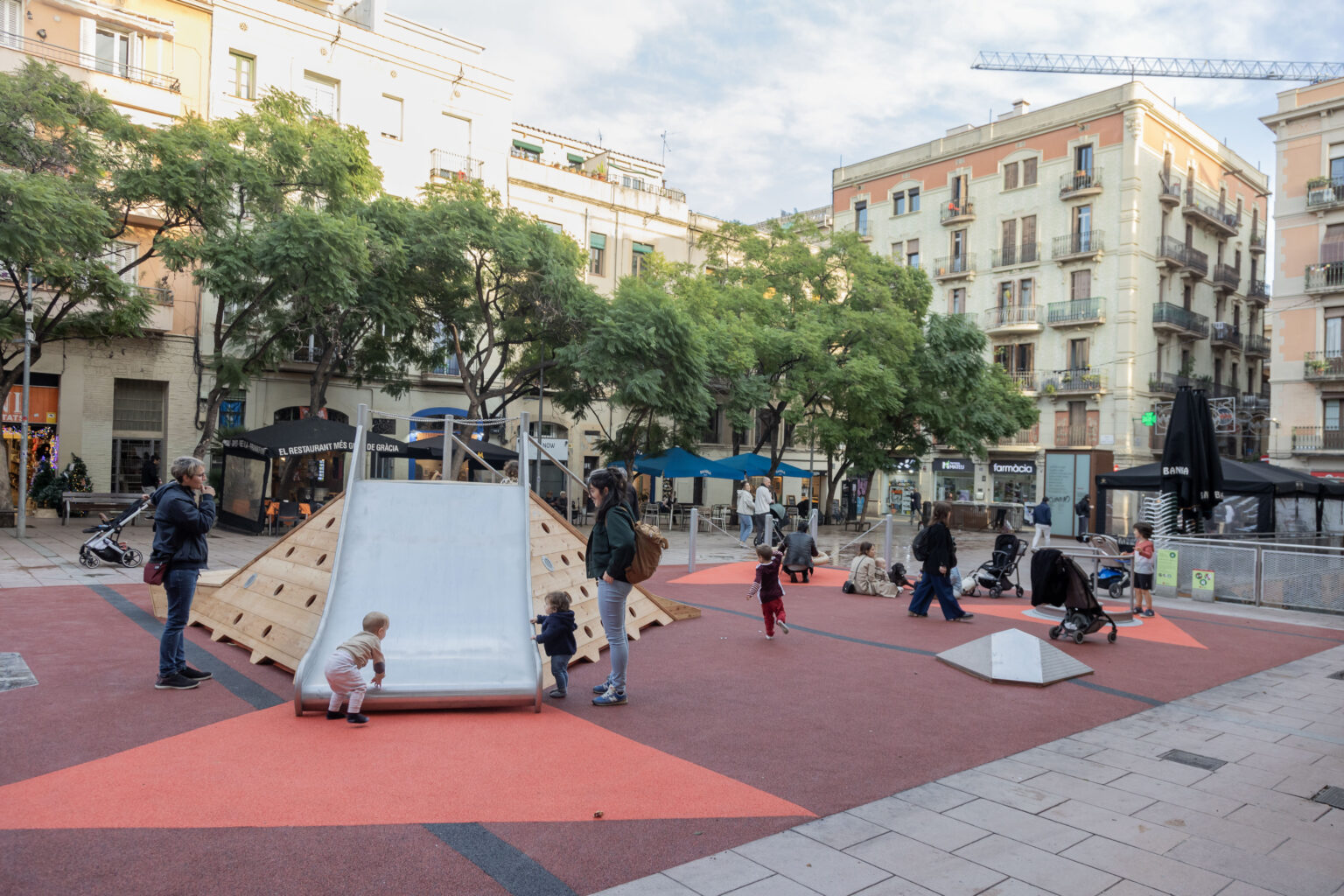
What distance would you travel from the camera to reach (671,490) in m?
38.7

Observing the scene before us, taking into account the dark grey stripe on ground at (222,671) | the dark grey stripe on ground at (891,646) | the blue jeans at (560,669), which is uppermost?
the blue jeans at (560,669)

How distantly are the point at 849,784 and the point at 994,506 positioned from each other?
33394 millimetres

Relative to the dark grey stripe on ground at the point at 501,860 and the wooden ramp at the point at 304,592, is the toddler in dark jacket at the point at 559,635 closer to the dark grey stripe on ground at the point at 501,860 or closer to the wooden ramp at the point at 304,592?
the wooden ramp at the point at 304,592

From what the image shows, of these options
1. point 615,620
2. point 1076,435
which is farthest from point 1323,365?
point 615,620

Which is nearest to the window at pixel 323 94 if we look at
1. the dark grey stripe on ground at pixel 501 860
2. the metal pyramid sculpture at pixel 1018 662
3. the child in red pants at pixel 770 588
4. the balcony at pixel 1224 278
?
the child in red pants at pixel 770 588

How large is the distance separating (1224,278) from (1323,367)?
13.8 metres

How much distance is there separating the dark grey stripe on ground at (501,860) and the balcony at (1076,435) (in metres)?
41.3

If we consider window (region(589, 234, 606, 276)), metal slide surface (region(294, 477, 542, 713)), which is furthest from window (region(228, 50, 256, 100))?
metal slide surface (region(294, 477, 542, 713))

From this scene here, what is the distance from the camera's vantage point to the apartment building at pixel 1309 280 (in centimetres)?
3341

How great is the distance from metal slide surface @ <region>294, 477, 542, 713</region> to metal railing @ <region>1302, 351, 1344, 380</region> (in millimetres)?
34853

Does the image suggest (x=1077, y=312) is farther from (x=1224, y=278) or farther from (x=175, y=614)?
(x=175, y=614)

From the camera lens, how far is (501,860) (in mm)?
4461

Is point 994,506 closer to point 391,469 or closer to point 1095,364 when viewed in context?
point 1095,364

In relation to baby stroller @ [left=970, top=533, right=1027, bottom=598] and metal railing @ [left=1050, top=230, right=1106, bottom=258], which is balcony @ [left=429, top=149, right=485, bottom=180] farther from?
metal railing @ [left=1050, top=230, right=1106, bottom=258]
